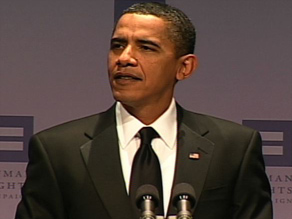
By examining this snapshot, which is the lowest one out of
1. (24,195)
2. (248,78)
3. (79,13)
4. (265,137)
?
(24,195)

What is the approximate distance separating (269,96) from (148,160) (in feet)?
5.36

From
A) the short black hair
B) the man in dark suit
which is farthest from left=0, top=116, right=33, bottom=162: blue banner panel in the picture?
the short black hair

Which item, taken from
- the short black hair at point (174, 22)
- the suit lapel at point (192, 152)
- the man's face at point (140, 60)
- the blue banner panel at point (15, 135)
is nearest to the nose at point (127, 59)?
the man's face at point (140, 60)

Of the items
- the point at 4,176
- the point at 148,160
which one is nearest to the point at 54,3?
the point at 4,176

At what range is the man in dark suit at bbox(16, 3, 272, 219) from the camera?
99.4 inches

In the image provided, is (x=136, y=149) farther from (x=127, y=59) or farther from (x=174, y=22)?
(x=174, y=22)

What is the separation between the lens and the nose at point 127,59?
2523 millimetres

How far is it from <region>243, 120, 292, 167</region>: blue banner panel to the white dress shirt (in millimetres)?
1446

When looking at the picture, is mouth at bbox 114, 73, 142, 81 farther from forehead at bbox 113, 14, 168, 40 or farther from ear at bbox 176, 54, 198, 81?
ear at bbox 176, 54, 198, 81

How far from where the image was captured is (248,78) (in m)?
4.07

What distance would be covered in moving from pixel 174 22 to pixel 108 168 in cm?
48

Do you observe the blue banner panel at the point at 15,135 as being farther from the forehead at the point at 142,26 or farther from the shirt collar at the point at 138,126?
the forehead at the point at 142,26

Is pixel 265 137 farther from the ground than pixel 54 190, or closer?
farther from the ground

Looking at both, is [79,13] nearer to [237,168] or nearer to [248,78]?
[248,78]
